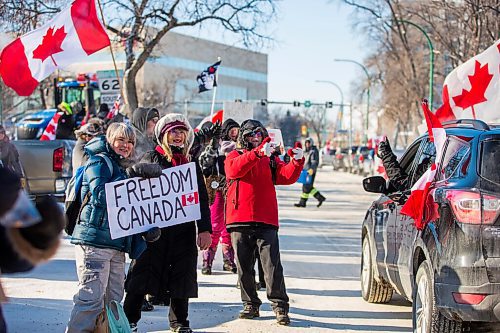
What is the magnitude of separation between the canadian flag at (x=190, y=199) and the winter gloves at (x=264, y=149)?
0.82 meters

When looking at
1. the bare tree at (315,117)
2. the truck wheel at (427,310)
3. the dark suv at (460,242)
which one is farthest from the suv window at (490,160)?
the bare tree at (315,117)

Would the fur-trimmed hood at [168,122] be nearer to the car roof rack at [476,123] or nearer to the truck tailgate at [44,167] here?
the car roof rack at [476,123]

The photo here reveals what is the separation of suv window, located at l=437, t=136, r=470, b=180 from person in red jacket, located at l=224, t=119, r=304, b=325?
173cm

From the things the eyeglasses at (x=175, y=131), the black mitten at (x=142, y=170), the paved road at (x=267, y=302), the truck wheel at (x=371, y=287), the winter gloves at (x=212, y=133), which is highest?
the eyeglasses at (x=175, y=131)

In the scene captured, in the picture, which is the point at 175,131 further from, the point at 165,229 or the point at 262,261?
the point at 262,261

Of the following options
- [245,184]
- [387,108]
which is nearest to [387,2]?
[387,108]

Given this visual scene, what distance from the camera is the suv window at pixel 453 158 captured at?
5.88 metres

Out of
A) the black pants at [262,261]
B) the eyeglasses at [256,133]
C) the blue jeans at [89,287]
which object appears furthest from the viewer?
the eyeglasses at [256,133]

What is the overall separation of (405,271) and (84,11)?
182 inches

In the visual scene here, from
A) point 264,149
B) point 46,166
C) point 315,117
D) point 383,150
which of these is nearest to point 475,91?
point 383,150

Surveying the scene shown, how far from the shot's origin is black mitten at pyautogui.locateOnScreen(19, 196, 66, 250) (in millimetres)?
2672

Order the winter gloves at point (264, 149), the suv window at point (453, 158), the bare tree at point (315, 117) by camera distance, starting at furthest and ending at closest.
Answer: the bare tree at point (315, 117), the winter gloves at point (264, 149), the suv window at point (453, 158)

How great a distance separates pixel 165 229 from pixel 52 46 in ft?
10.7

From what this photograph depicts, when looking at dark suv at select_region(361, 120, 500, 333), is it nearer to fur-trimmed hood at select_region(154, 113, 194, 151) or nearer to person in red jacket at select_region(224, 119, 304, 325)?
person in red jacket at select_region(224, 119, 304, 325)
